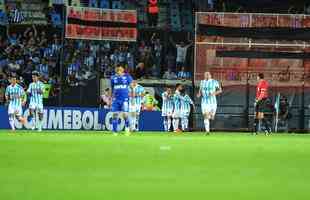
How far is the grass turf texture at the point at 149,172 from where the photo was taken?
30.1 feet

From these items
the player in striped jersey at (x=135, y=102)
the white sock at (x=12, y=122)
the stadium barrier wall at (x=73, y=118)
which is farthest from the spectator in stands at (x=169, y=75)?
the white sock at (x=12, y=122)

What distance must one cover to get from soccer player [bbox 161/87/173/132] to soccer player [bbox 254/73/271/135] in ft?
13.3

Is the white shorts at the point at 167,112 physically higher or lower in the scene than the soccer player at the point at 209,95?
lower

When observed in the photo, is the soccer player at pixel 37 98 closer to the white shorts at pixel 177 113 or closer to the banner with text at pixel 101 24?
the banner with text at pixel 101 24

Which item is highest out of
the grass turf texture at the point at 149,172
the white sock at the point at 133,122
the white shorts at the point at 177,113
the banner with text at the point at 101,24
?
the banner with text at the point at 101,24

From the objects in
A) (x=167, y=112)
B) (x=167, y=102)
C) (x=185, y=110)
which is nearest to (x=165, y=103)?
(x=167, y=102)

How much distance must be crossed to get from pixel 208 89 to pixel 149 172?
62.5 ft

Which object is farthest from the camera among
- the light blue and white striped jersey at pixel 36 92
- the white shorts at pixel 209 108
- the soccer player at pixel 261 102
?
the light blue and white striped jersey at pixel 36 92

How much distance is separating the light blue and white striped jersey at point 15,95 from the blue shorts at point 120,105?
20.6ft

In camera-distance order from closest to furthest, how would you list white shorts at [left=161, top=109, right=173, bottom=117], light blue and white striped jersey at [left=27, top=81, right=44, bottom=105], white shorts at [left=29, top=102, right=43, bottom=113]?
light blue and white striped jersey at [left=27, top=81, right=44, bottom=105], white shorts at [left=29, top=102, right=43, bottom=113], white shorts at [left=161, top=109, right=173, bottom=117]

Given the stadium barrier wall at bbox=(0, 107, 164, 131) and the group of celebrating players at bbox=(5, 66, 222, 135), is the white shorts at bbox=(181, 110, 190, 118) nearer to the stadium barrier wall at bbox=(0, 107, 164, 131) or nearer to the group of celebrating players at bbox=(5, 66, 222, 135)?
the group of celebrating players at bbox=(5, 66, 222, 135)

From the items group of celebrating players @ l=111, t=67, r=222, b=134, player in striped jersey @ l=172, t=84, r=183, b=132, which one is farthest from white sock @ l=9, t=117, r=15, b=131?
player in striped jersey @ l=172, t=84, r=183, b=132

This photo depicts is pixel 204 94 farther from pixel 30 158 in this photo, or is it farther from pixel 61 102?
Result: pixel 30 158

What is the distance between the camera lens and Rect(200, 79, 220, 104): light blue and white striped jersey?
100ft
